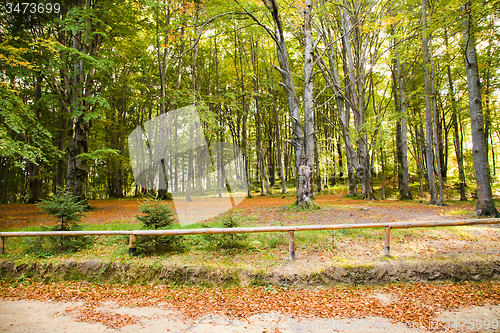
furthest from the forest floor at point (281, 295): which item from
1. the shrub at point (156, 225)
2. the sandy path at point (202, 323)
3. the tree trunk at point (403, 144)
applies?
the tree trunk at point (403, 144)

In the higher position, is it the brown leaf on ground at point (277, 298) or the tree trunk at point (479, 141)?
the tree trunk at point (479, 141)

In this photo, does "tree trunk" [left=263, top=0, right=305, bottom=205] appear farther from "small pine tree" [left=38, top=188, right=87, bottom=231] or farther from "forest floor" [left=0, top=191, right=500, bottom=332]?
"small pine tree" [left=38, top=188, right=87, bottom=231]

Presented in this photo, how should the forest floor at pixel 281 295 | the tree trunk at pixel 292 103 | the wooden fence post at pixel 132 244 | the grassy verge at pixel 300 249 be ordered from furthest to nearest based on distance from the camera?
1. the tree trunk at pixel 292 103
2. the wooden fence post at pixel 132 244
3. the grassy verge at pixel 300 249
4. the forest floor at pixel 281 295

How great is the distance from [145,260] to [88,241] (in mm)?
2009

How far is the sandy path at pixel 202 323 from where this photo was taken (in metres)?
3.63

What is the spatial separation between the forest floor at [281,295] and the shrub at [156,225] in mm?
288

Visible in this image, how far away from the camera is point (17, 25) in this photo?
42.3 ft

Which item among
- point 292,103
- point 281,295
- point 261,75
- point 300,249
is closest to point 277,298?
point 281,295

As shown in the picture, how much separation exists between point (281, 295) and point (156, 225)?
3295mm

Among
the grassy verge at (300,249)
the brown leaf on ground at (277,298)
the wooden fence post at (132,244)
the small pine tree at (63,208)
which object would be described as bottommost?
the brown leaf on ground at (277,298)

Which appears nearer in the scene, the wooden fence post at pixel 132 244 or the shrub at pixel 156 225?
the wooden fence post at pixel 132 244

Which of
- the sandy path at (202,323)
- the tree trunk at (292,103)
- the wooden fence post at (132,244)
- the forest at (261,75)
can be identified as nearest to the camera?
the sandy path at (202,323)

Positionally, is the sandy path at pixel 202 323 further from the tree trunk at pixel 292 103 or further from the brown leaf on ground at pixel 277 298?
the tree trunk at pixel 292 103

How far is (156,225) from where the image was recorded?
607 centimetres
